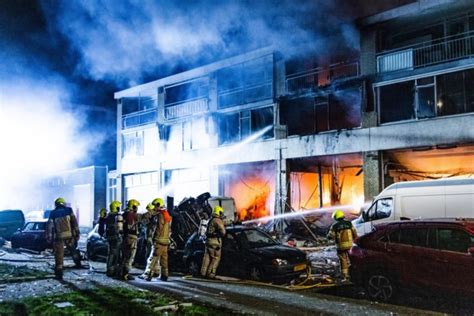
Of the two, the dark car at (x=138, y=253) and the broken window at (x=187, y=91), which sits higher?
the broken window at (x=187, y=91)

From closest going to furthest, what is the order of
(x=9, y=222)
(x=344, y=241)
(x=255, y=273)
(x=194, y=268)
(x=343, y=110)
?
(x=255, y=273) → (x=344, y=241) → (x=194, y=268) → (x=9, y=222) → (x=343, y=110)

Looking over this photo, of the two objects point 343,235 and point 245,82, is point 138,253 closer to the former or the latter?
point 343,235

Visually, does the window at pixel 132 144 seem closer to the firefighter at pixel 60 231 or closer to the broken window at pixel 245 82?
the broken window at pixel 245 82

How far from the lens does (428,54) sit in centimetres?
2053

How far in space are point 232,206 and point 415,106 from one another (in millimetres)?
9625

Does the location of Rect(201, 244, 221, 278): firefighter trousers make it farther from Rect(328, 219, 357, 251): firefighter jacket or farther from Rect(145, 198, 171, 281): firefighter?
Rect(328, 219, 357, 251): firefighter jacket

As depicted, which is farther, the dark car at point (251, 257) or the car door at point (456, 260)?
the dark car at point (251, 257)

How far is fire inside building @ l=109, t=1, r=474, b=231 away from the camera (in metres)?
20.0

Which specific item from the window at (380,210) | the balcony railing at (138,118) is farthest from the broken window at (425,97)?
the balcony railing at (138,118)

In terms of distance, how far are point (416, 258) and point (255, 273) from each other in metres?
3.84

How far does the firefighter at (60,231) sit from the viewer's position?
1134 cm

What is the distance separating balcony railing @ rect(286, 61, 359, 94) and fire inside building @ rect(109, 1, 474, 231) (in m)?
0.06

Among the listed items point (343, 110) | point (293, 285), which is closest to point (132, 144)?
point (343, 110)

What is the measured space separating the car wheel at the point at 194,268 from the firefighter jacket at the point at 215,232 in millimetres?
1094
